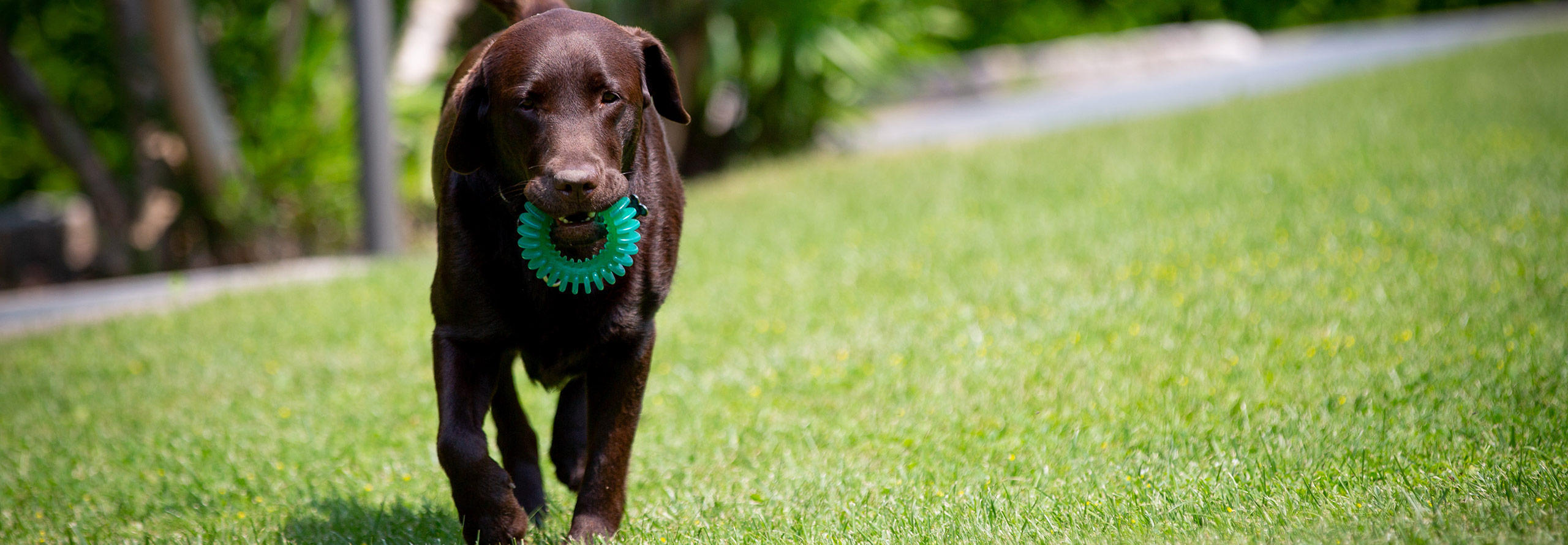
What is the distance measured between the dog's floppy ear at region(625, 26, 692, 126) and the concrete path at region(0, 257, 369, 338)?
5.36m

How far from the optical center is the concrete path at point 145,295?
756 centimetres

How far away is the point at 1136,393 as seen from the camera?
14.5 feet

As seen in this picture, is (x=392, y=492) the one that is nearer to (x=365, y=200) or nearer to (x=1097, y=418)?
(x=1097, y=418)

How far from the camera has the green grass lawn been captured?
135 inches

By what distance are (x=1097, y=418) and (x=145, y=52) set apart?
25.8 ft

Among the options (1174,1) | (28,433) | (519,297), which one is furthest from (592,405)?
(1174,1)

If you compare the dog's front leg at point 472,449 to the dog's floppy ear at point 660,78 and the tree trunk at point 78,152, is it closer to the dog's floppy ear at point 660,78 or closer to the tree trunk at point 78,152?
the dog's floppy ear at point 660,78

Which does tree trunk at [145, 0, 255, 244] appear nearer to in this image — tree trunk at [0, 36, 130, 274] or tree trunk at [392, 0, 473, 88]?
tree trunk at [0, 36, 130, 274]

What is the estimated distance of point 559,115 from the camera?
284 centimetres

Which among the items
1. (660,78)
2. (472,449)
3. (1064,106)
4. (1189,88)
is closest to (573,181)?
(660,78)

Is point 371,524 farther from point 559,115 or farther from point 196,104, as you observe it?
point 196,104

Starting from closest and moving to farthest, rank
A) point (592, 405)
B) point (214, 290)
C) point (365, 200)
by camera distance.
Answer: point (592, 405)
point (214, 290)
point (365, 200)

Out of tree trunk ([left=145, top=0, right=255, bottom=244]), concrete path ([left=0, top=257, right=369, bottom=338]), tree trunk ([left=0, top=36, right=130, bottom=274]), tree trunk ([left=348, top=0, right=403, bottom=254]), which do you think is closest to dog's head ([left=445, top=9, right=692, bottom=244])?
concrete path ([left=0, top=257, right=369, bottom=338])

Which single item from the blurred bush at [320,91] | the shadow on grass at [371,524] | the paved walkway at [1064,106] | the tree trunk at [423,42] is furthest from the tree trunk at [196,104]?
the shadow on grass at [371,524]
